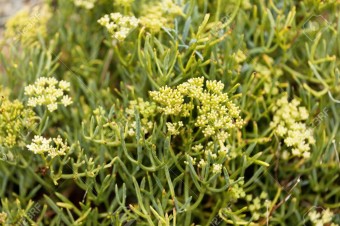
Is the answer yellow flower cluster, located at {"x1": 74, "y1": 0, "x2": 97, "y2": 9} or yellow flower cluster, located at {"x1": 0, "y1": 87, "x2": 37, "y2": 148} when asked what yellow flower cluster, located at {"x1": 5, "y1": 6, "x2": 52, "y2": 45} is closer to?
yellow flower cluster, located at {"x1": 74, "y1": 0, "x2": 97, "y2": 9}

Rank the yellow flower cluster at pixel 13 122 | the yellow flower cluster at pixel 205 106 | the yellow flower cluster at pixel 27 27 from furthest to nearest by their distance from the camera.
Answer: the yellow flower cluster at pixel 27 27
the yellow flower cluster at pixel 13 122
the yellow flower cluster at pixel 205 106

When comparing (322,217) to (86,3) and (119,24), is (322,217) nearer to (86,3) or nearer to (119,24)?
(119,24)

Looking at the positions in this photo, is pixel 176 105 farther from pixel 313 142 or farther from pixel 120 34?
pixel 313 142

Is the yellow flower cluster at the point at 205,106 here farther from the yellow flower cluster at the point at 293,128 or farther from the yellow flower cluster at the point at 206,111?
the yellow flower cluster at the point at 293,128

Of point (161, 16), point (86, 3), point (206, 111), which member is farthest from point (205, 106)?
point (86, 3)

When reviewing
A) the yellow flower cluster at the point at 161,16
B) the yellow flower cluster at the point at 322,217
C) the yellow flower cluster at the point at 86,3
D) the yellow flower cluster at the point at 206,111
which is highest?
the yellow flower cluster at the point at 161,16

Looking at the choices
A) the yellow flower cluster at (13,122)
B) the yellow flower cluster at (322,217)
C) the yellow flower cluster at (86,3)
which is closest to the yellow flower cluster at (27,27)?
the yellow flower cluster at (86,3)

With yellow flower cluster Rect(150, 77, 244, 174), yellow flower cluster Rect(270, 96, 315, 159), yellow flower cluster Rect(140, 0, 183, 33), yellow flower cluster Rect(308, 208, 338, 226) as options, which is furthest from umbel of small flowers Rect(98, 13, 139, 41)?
yellow flower cluster Rect(308, 208, 338, 226)
